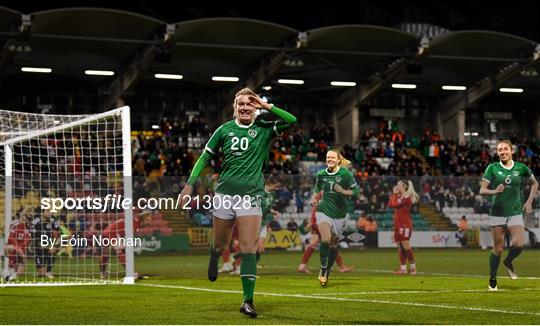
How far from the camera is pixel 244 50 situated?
45.2 meters

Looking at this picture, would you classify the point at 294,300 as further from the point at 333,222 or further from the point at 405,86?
the point at 405,86

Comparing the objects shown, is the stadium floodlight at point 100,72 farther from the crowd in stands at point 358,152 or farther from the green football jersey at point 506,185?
the green football jersey at point 506,185

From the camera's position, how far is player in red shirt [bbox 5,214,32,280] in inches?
723

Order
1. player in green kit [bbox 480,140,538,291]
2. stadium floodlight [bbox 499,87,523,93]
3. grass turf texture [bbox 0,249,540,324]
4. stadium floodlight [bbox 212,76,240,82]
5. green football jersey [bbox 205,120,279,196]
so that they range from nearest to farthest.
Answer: grass turf texture [bbox 0,249,540,324]
green football jersey [bbox 205,120,279,196]
player in green kit [bbox 480,140,538,291]
stadium floodlight [bbox 212,76,240,82]
stadium floodlight [bbox 499,87,523,93]

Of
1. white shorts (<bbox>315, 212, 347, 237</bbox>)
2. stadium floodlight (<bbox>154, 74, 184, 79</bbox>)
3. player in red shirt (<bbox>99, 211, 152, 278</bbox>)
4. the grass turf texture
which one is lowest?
the grass turf texture

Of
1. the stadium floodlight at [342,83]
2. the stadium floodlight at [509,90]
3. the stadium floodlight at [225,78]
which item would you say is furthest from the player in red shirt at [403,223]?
the stadium floodlight at [509,90]

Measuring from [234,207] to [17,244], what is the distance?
861 cm

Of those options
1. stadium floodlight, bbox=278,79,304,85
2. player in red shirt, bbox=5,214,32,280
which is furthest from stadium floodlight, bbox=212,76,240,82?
player in red shirt, bbox=5,214,32,280

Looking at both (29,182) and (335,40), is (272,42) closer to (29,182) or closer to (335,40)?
(335,40)

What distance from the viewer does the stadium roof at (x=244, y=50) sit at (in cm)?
4041

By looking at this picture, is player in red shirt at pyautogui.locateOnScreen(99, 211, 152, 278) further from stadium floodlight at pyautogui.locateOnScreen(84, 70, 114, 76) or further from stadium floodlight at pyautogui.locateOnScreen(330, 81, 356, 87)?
stadium floodlight at pyautogui.locateOnScreen(330, 81, 356, 87)

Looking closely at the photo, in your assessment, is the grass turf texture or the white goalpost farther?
the white goalpost
